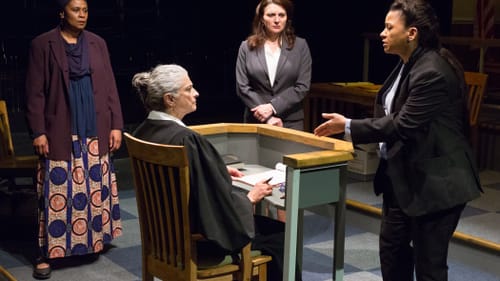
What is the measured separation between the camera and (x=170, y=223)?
2924 mm

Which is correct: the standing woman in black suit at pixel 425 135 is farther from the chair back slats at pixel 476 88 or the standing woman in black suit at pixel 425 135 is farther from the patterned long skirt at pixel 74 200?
the chair back slats at pixel 476 88

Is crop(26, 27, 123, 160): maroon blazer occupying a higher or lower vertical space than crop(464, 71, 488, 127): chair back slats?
higher

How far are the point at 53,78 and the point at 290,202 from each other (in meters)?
1.65

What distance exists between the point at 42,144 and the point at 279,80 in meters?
1.27

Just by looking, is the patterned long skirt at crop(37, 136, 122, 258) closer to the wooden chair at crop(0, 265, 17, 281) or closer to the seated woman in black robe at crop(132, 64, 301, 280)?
the wooden chair at crop(0, 265, 17, 281)

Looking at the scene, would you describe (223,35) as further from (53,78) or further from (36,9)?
(53,78)

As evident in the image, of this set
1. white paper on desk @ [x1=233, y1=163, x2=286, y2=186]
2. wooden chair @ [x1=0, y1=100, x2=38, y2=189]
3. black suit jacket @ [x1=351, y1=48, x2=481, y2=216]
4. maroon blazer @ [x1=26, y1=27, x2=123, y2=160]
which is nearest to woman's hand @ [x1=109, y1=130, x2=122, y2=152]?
maroon blazer @ [x1=26, y1=27, x2=123, y2=160]

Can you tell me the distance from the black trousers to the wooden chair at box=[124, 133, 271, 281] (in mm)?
487

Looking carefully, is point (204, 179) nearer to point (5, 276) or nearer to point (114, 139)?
point (114, 139)

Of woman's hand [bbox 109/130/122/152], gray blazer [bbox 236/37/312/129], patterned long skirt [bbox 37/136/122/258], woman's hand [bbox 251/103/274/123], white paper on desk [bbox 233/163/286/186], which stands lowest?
patterned long skirt [bbox 37/136/122/258]

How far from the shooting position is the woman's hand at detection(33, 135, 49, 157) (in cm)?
405

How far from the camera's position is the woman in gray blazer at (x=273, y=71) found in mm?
4344

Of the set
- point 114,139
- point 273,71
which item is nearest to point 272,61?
point 273,71

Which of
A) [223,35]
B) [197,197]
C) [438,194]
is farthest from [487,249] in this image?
[223,35]
